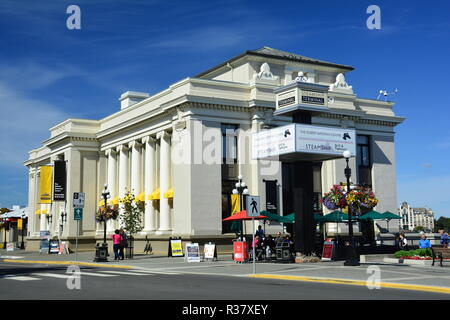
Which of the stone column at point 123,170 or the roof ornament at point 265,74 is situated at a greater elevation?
the roof ornament at point 265,74

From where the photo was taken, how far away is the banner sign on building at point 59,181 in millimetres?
55966

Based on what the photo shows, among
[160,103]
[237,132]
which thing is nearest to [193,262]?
[237,132]

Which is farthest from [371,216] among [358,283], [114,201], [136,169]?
[114,201]

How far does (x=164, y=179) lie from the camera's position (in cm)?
4641

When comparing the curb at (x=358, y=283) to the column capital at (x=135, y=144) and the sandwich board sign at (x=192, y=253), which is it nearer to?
the sandwich board sign at (x=192, y=253)

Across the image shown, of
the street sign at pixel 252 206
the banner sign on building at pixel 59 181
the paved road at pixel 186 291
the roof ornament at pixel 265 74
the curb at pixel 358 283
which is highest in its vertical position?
the roof ornament at pixel 265 74

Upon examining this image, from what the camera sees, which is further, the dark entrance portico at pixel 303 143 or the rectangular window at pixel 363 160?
the rectangular window at pixel 363 160

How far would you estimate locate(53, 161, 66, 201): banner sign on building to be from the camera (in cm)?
5597

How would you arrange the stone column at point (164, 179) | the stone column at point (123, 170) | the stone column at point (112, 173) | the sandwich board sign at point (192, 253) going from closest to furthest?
the sandwich board sign at point (192, 253)
the stone column at point (164, 179)
the stone column at point (123, 170)
the stone column at point (112, 173)

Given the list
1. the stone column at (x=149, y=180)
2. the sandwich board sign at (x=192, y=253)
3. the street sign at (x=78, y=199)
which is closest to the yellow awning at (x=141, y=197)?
the stone column at (x=149, y=180)

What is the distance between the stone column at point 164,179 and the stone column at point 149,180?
2122 millimetres

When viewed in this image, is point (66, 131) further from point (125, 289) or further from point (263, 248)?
point (125, 289)

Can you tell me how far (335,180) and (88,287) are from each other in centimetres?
3441

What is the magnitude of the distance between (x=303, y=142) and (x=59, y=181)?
3482 cm
